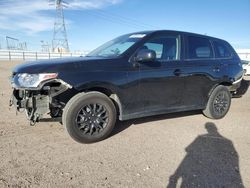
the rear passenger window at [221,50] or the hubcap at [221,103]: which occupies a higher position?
the rear passenger window at [221,50]

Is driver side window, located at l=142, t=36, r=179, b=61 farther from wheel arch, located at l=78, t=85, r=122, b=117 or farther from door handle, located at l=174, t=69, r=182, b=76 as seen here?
wheel arch, located at l=78, t=85, r=122, b=117

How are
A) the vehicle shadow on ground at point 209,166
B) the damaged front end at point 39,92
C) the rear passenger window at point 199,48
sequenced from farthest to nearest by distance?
the rear passenger window at point 199,48, the damaged front end at point 39,92, the vehicle shadow on ground at point 209,166

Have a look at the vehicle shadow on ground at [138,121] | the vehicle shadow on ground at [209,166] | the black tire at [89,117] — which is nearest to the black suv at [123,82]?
the black tire at [89,117]

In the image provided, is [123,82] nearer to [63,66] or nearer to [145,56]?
[145,56]

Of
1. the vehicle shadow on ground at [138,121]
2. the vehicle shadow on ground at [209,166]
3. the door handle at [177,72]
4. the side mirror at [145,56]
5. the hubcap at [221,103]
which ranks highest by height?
the side mirror at [145,56]

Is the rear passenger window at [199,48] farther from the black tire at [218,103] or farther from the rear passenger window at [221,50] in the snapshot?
the black tire at [218,103]

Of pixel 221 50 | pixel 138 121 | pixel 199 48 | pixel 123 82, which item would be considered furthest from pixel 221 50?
pixel 123 82

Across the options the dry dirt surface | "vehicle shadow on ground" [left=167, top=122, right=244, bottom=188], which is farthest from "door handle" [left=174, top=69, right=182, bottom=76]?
"vehicle shadow on ground" [left=167, top=122, right=244, bottom=188]

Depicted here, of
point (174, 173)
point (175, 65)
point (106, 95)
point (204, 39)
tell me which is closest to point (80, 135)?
point (106, 95)

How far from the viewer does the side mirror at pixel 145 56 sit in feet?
14.9

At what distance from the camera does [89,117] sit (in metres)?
4.42

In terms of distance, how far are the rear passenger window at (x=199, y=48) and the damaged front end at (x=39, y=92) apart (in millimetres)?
2847

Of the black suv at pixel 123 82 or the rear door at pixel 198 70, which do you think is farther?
the rear door at pixel 198 70

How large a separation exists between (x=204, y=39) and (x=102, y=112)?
3.10 m
